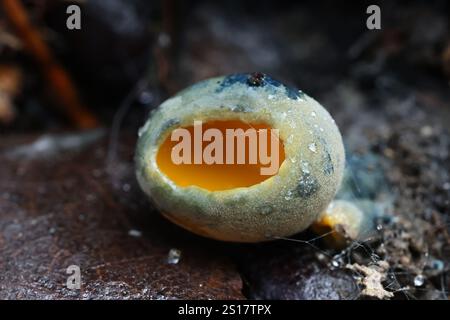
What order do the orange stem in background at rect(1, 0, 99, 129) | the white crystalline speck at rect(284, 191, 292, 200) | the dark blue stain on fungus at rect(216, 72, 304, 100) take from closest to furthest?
the white crystalline speck at rect(284, 191, 292, 200) < the dark blue stain on fungus at rect(216, 72, 304, 100) < the orange stem in background at rect(1, 0, 99, 129)

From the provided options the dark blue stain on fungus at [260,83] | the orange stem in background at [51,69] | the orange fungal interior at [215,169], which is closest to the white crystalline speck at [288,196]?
the orange fungal interior at [215,169]

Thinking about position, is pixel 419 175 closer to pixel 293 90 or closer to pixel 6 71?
pixel 293 90

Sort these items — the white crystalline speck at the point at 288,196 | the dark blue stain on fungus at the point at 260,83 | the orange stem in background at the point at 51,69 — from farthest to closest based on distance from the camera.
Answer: the orange stem in background at the point at 51,69, the dark blue stain on fungus at the point at 260,83, the white crystalline speck at the point at 288,196

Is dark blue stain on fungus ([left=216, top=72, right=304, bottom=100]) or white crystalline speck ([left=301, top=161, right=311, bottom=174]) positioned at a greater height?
dark blue stain on fungus ([left=216, top=72, right=304, bottom=100])

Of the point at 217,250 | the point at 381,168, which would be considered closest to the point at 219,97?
the point at 217,250

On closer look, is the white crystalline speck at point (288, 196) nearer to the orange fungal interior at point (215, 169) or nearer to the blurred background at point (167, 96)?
the orange fungal interior at point (215, 169)

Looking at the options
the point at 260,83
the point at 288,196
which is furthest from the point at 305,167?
the point at 260,83

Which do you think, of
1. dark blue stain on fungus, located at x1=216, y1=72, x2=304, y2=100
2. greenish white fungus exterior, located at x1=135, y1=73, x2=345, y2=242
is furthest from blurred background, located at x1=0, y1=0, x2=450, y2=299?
dark blue stain on fungus, located at x1=216, y1=72, x2=304, y2=100

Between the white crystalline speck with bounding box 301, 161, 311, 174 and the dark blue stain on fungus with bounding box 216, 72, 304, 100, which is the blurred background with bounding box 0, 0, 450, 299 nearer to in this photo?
the white crystalline speck with bounding box 301, 161, 311, 174
